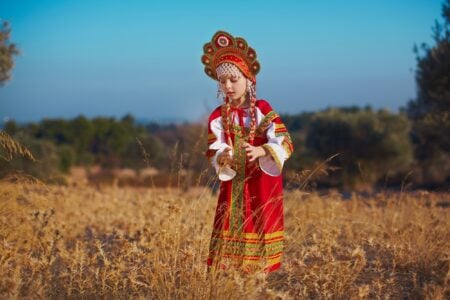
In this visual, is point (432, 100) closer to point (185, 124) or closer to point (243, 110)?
point (243, 110)

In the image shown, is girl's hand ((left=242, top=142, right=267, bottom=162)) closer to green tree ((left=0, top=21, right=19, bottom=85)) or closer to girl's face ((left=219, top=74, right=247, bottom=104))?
girl's face ((left=219, top=74, right=247, bottom=104))

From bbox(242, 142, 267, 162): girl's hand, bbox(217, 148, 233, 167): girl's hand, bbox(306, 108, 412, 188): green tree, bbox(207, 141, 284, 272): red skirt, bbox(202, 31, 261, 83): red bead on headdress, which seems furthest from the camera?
bbox(306, 108, 412, 188): green tree

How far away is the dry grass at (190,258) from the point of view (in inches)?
143

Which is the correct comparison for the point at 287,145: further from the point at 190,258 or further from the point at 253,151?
the point at 190,258

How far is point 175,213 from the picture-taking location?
406 centimetres

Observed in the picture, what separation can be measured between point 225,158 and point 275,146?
1.22ft

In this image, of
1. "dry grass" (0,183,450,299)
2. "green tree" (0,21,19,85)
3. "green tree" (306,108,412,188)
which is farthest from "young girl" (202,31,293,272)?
"green tree" (306,108,412,188)

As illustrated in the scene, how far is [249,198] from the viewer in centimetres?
412

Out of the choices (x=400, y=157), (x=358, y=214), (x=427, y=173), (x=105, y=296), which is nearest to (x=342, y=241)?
(x=358, y=214)

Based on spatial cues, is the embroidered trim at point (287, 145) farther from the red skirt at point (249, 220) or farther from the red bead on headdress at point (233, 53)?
the red bead on headdress at point (233, 53)

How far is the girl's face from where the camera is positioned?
4.18 metres

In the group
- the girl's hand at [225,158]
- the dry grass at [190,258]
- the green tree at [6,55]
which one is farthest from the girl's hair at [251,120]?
the green tree at [6,55]

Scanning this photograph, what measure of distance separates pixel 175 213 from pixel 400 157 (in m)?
19.9

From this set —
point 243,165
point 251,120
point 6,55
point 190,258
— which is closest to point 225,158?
point 243,165
